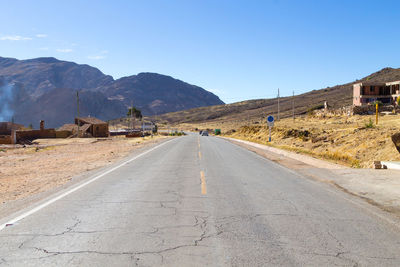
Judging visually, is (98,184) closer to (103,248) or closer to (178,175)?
(178,175)

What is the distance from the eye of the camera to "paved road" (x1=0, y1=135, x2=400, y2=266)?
183 inches

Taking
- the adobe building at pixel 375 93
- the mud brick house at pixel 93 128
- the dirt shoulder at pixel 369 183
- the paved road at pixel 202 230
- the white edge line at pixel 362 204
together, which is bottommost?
the paved road at pixel 202 230

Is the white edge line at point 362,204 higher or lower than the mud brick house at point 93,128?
lower

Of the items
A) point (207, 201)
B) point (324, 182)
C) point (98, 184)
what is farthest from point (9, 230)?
point (324, 182)

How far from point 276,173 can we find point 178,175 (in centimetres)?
392

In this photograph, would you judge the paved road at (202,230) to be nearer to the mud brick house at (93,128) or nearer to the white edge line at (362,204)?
the white edge line at (362,204)

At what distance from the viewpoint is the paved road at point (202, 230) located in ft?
15.3

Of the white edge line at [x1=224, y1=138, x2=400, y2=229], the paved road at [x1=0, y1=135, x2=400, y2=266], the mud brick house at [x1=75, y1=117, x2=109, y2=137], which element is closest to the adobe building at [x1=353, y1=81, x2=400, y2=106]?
the mud brick house at [x1=75, y1=117, x2=109, y2=137]

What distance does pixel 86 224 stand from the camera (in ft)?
20.4

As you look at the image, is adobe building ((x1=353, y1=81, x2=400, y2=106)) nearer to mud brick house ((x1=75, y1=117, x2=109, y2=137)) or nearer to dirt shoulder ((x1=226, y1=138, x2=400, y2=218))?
mud brick house ((x1=75, y1=117, x2=109, y2=137))

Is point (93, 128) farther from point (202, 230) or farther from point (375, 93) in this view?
point (202, 230)

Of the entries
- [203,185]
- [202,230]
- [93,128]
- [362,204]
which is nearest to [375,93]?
[93,128]

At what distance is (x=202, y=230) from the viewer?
19.3ft

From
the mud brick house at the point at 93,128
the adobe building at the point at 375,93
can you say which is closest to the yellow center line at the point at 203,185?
the mud brick house at the point at 93,128
